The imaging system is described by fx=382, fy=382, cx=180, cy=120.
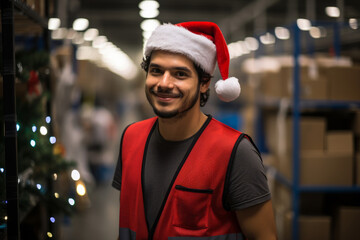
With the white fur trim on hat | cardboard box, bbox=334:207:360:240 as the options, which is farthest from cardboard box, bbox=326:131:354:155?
the white fur trim on hat

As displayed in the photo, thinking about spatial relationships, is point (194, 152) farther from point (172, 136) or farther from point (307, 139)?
point (307, 139)

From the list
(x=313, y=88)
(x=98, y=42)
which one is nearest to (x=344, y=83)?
(x=313, y=88)

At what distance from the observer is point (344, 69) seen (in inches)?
144

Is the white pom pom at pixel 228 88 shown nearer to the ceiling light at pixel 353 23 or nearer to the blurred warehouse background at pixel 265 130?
the blurred warehouse background at pixel 265 130

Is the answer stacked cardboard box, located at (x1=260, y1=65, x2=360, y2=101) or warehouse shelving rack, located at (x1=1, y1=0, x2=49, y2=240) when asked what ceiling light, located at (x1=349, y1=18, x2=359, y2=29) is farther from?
warehouse shelving rack, located at (x1=1, y1=0, x2=49, y2=240)

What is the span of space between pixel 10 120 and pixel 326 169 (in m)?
2.91

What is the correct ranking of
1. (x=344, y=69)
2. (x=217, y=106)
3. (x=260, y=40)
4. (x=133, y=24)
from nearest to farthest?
(x=344, y=69) < (x=260, y=40) < (x=217, y=106) < (x=133, y=24)

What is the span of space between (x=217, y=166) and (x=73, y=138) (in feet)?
13.5

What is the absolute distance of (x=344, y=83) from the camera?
3.68m

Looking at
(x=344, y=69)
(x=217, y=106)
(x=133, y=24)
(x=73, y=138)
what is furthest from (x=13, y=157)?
(x=133, y=24)

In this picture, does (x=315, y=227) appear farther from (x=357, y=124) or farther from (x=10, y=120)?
(x=10, y=120)

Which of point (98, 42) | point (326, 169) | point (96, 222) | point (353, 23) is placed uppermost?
point (98, 42)

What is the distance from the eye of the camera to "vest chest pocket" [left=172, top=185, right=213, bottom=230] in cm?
160

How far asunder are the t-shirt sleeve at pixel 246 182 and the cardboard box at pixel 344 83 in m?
2.40
